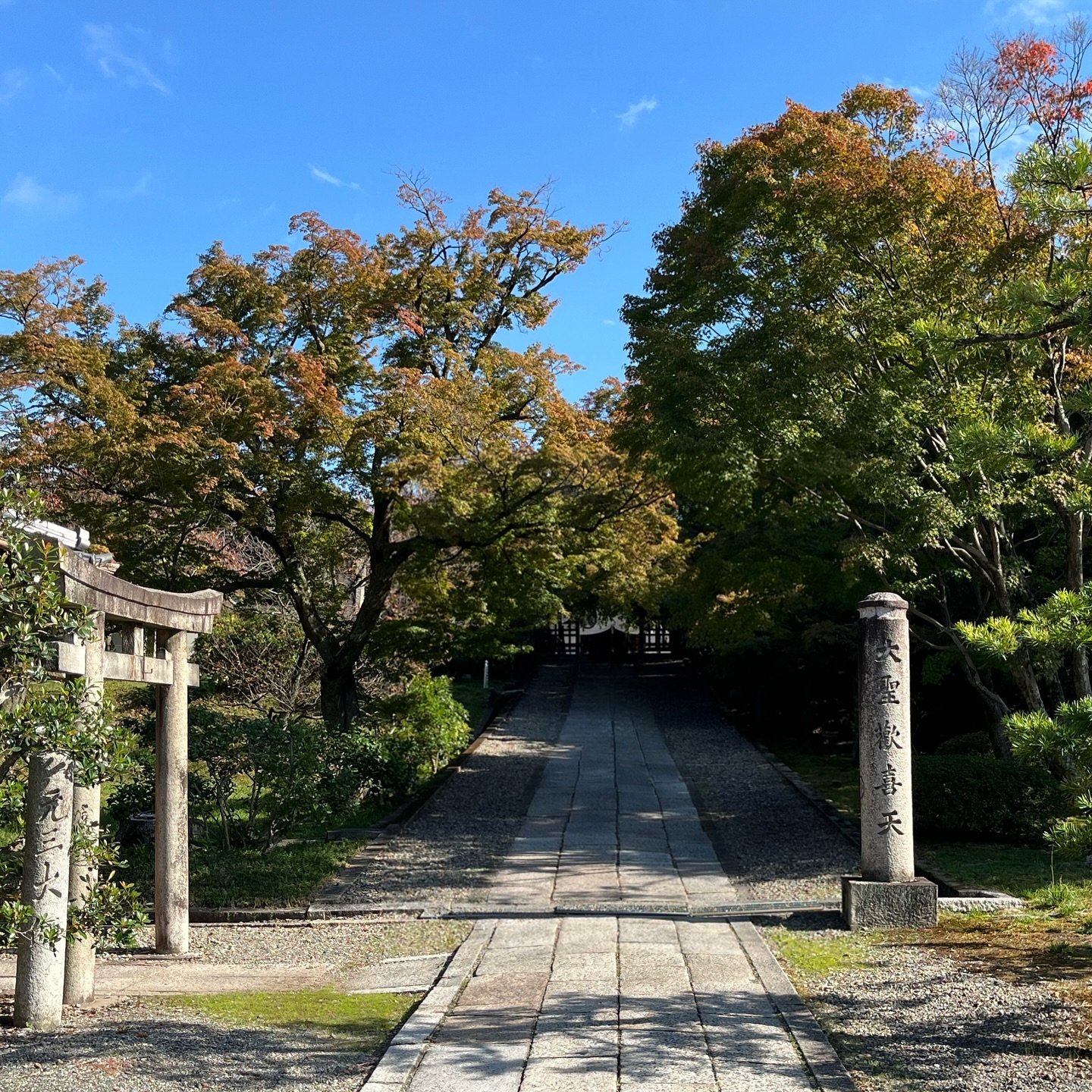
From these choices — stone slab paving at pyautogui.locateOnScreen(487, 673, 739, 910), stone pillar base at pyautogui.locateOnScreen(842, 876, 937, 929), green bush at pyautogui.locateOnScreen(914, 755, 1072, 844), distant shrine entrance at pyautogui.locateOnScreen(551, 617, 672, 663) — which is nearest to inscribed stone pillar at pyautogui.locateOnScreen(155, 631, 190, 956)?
stone slab paving at pyautogui.locateOnScreen(487, 673, 739, 910)

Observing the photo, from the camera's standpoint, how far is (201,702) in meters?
17.1

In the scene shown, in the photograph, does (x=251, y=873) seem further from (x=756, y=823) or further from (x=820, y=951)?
(x=756, y=823)

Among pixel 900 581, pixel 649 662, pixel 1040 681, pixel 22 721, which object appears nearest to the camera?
pixel 22 721

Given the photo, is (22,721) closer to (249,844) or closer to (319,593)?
(249,844)

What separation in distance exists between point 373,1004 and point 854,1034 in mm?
2844

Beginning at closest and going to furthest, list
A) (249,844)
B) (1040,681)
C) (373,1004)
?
1. (373,1004)
2. (249,844)
3. (1040,681)

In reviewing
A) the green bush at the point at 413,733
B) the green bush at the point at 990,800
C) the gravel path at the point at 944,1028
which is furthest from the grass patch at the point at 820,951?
the green bush at the point at 413,733

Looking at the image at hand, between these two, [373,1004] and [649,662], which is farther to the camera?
[649,662]

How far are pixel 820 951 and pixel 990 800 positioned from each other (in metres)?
4.67

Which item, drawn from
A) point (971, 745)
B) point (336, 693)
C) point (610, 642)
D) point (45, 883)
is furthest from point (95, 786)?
point (610, 642)

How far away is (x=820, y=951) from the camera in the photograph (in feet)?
25.4

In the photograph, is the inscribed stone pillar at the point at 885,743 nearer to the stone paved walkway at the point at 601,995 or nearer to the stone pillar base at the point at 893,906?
the stone pillar base at the point at 893,906

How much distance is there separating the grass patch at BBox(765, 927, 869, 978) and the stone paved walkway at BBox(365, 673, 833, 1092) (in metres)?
0.33

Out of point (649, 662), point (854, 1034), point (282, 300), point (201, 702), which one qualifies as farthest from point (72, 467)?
point (649, 662)
